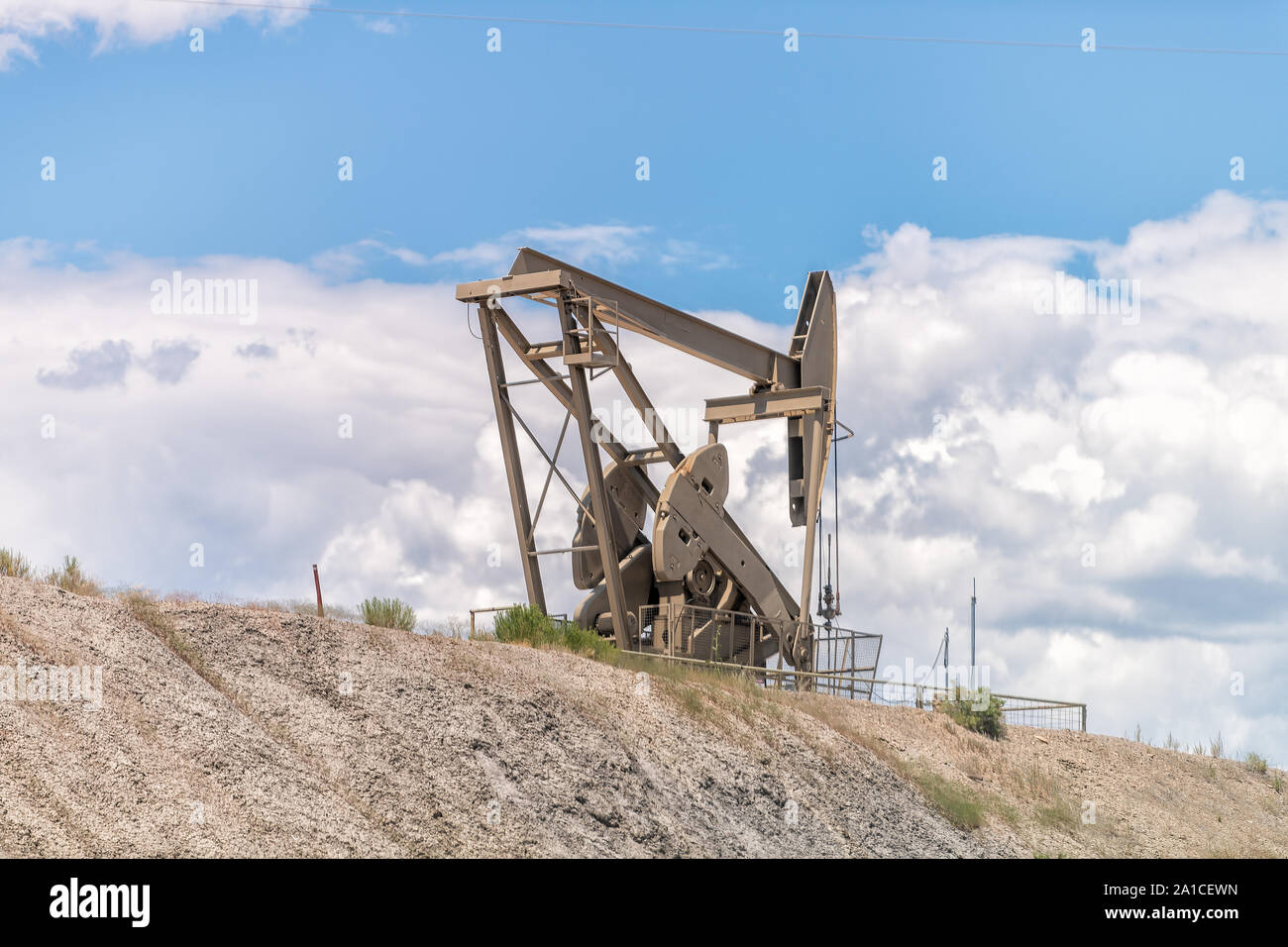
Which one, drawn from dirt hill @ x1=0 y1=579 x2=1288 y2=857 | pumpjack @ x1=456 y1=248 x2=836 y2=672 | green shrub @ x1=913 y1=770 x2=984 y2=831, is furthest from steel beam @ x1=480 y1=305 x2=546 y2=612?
green shrub @ x1=913 y1=770 x2=984 y2=831

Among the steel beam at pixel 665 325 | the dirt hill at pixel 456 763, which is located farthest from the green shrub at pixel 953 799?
the steel beam at pixel 665 325

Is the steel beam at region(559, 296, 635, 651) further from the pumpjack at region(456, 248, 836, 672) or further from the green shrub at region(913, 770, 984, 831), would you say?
the green shrub at region(913, 770, 984, 831)

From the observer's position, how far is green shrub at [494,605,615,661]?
20.2m

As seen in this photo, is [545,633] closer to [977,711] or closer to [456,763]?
[456,763]

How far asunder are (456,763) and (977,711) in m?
11.8

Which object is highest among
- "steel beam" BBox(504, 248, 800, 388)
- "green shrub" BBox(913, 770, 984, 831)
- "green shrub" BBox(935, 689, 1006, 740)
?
"steel beam" BBox(504, 248, 800, 388)

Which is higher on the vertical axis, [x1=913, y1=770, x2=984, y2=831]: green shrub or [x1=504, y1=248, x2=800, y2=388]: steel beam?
[x1=504, y1=248, x2=800, y2=388]: steel beam

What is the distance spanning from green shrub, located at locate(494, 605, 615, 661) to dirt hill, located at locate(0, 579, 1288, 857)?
117cm

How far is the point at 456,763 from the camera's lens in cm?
1388

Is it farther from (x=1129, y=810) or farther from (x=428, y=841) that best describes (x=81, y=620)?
(x=1129, y=810)

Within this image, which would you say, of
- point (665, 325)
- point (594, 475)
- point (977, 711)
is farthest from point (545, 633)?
point (977, 711)

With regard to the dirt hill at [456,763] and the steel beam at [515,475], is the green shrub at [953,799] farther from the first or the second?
Result: the steel beam at [515,475]

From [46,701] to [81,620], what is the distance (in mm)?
2039

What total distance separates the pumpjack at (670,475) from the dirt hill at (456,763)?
3087mm
